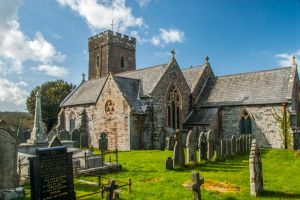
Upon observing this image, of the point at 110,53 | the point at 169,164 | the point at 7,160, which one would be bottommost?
the point at 169,164

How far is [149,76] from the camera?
92.3ft

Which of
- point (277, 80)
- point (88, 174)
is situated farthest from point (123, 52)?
point (88, 174)

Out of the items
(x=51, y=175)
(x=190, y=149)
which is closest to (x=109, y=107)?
(x=190, y=149)

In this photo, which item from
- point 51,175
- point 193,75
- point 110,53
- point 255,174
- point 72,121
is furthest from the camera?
point 110,53

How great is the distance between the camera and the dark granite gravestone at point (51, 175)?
7520mm

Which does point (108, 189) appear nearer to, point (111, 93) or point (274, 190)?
point (274, 190)

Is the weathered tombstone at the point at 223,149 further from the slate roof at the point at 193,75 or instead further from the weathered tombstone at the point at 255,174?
the slate roof at the point at 193,75

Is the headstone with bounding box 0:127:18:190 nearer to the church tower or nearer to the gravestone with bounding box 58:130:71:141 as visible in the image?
the gravestone with bounding box 58:130:71:141

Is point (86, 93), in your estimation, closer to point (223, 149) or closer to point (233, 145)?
point (233, 145)

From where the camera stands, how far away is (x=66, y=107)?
35.8m

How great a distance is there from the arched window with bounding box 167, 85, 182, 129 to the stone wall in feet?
16.2

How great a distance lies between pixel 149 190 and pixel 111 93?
55.9ft

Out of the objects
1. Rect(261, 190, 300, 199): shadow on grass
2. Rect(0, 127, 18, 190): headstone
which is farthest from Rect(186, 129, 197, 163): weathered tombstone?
Rect(0, 127, 18, 190): headstone

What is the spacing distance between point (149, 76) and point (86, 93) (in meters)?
10.1
